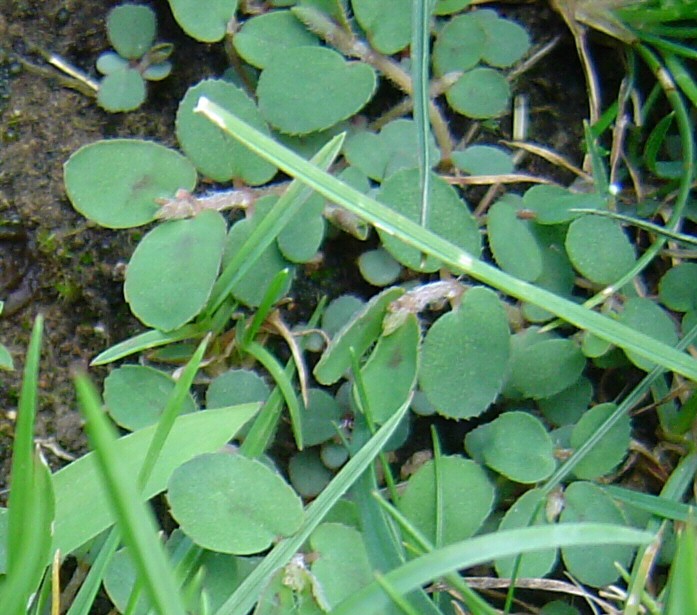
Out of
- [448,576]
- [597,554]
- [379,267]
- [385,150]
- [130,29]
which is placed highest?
[130,29]

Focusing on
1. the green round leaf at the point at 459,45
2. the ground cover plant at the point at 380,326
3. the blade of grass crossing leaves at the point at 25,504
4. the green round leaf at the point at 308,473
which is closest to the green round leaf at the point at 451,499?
the ground cover plant at the point at 380,326

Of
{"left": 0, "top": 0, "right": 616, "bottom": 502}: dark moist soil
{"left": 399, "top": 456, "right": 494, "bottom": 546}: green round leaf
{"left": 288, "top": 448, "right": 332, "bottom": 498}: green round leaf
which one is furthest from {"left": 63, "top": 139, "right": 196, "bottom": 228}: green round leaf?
{"left": 399, "top": 456, "right": 494, "bottom": 546}: green round leaf

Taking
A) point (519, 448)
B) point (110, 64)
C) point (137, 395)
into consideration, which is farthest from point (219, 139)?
point (519, 448)

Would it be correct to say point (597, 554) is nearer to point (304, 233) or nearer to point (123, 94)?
point (304, 233)

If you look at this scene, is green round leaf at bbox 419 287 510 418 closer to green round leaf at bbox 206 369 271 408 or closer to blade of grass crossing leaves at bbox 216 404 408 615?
blade of grass crossing leaves at bbox 216 404 408 615

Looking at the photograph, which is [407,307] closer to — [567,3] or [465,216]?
[465,216]
